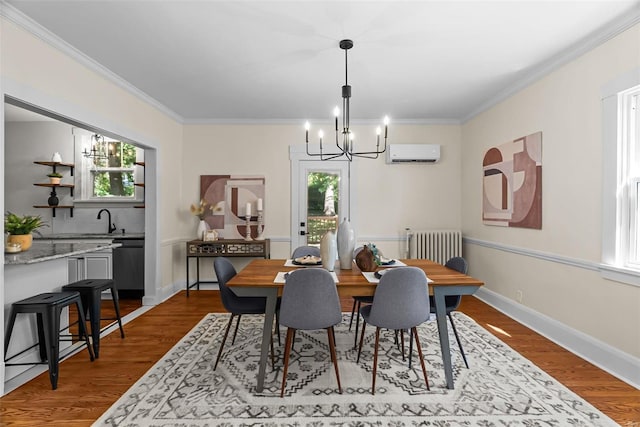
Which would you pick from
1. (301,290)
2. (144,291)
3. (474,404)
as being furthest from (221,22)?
(144,291)

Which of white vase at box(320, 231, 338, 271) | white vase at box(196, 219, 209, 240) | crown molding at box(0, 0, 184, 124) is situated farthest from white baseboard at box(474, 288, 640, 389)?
crown molding at box(0, 0, 184, 124)

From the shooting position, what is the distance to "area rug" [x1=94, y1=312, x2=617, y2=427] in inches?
77.4

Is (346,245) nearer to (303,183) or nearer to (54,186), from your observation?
(303,183)

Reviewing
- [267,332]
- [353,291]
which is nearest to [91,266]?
[267,332]

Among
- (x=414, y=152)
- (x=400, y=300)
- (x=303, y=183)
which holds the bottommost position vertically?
(x=400, y=300)

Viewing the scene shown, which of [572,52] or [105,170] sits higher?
[572,52]

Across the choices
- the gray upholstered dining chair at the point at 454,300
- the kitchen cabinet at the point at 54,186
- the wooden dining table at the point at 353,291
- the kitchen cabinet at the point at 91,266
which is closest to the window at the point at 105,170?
the kitchen cabinet at the point at 54,186

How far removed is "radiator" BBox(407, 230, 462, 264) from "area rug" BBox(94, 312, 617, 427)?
6.54 feet

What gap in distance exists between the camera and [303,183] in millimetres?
5090

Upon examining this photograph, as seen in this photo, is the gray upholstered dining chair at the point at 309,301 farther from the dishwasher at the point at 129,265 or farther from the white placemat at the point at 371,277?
the dishwasher at the point at 129,265

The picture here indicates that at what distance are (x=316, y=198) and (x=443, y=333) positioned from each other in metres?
3.13

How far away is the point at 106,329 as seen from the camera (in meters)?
3.37

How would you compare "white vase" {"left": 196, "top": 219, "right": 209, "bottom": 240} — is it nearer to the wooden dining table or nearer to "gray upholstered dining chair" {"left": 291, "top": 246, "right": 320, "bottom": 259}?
"gray upholstered dining chair" {"left": 291, "top": 246, "right": 320, "bottom": 259}

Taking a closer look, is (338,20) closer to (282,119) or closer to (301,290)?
(301,290)
